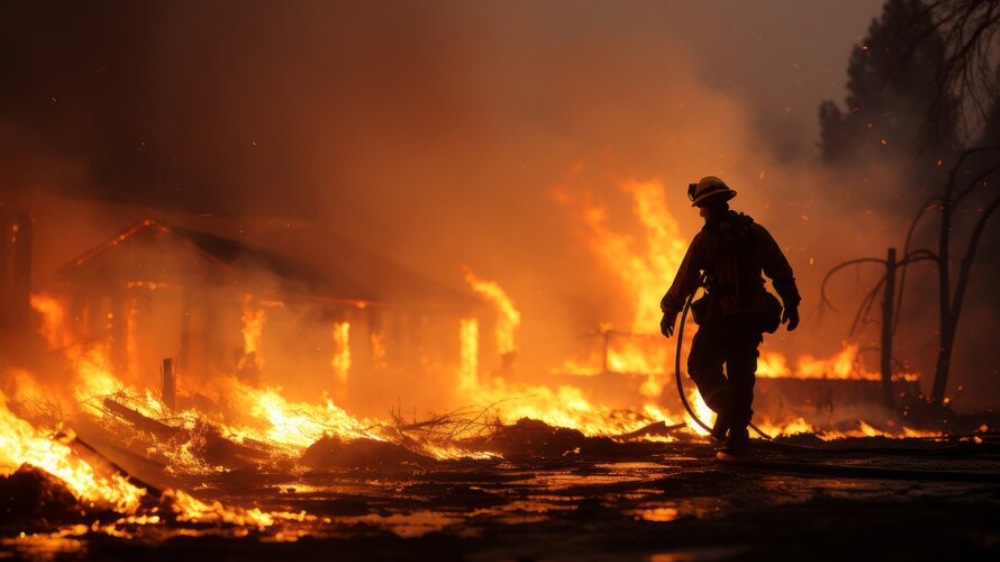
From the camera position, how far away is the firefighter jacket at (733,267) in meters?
8.09

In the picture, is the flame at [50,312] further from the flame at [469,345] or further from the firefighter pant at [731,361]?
the firefighter pant at [731,361]

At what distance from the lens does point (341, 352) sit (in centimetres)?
2508

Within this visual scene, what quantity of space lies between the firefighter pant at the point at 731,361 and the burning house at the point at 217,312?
44.1 feet

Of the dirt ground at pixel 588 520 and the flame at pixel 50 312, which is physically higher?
the flame at pixel 50 312

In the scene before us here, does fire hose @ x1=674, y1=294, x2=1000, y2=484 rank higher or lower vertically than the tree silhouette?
lower

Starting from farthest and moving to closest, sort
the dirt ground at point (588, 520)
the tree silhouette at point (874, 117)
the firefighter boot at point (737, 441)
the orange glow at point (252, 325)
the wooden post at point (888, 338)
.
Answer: the tree silhouette at point (874, 117), the orange glow at point (252, 325), the wooden post at point (888, 338), the firefighter boot at point (737, 441), the dirt ground at point (588, 520)

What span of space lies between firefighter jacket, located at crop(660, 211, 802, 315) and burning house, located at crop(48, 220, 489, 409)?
13.3 m

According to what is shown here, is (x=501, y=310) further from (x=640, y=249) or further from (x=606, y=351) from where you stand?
(x=606, y=351)

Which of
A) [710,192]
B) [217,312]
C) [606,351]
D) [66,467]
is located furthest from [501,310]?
[66,467]

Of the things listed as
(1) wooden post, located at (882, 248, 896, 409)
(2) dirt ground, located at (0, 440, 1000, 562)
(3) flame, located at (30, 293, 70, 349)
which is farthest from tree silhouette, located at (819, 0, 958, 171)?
(2) dirt ground, located at (0, 440, 1000, 562)

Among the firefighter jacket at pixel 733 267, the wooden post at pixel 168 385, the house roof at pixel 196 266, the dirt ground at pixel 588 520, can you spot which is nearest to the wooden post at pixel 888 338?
the house roof at pixel 196 266

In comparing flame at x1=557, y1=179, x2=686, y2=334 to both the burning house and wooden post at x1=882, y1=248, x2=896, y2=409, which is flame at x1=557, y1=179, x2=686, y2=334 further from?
wooden post at x1=882, y1=248, x2=896, y2=409

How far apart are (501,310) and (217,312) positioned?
509 inches

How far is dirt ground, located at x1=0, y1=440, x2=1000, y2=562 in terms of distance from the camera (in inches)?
159
